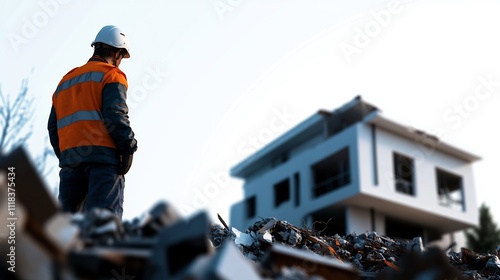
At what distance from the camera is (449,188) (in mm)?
35562

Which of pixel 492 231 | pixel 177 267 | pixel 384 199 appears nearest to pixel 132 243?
pixel 177 267

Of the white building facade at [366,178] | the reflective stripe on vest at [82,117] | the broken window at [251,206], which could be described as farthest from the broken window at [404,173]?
the reflective stripe on vest at [82,117]

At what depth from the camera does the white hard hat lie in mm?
4875

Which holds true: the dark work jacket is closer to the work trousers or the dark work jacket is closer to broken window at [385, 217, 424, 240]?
the work trousers

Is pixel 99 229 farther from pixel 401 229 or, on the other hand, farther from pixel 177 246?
pixel 401 229

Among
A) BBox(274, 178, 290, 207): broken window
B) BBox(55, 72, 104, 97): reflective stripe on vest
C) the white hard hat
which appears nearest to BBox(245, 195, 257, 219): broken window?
BBox(274, 178, 290, 207): broken window

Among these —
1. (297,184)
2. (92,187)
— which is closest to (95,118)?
(92,187)

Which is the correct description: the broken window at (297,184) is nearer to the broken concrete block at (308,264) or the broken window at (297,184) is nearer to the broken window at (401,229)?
the broken window at (401,229)

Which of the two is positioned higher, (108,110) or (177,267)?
(108,110)

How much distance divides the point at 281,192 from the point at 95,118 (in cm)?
3063

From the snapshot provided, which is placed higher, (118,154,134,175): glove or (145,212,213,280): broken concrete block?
(118,154,134,175): glove

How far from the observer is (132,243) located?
6.72ft

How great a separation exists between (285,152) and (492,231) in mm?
16740

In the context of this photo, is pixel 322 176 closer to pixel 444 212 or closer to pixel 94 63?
pixel 444 212
